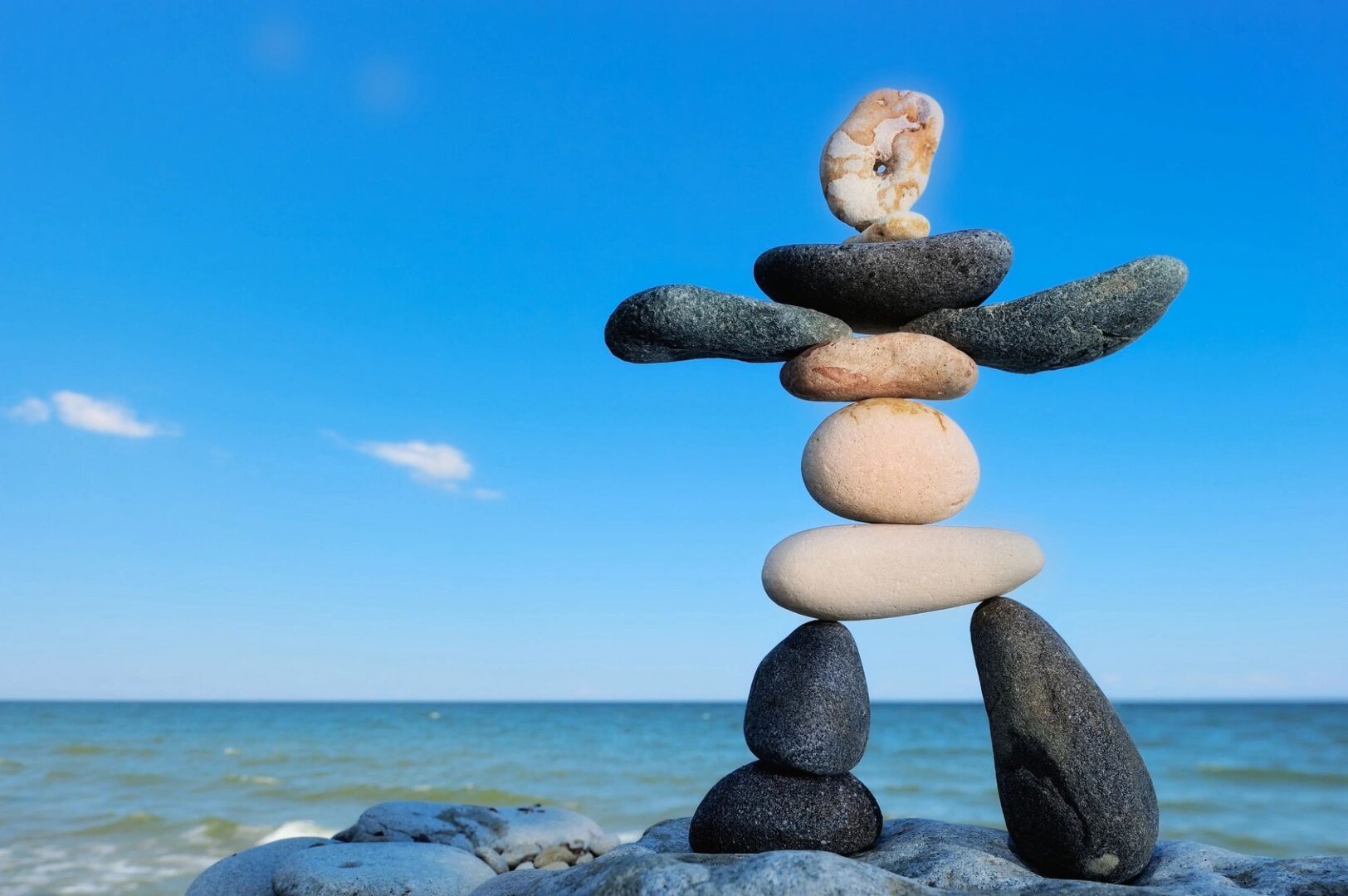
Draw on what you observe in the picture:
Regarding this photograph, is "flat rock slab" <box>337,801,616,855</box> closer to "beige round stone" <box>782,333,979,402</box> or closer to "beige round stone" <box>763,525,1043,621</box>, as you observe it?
"beige round stone" <box>763,525,1043,621</box>

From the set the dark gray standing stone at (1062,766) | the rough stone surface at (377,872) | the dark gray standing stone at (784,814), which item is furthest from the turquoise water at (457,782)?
the dark gray standing stone at (1062,766)

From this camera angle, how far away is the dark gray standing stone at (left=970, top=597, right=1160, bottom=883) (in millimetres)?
4777

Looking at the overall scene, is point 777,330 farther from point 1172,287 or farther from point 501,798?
point 501,798

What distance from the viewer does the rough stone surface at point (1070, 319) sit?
5.17m

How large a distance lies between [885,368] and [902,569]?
103 cm

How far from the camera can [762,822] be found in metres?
4.87

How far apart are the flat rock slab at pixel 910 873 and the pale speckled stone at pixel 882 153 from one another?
130 inches

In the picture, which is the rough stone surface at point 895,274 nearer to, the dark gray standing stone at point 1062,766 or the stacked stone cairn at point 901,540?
the stacked stone cairn at point 901,540

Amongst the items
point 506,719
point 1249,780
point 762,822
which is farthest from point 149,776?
point 506,719

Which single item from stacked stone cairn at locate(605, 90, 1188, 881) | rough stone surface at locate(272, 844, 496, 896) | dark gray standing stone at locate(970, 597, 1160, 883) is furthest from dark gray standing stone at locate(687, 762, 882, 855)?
rough stone surface at locate(272, 844, 496, 896)

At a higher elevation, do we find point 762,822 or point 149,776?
point 762,822

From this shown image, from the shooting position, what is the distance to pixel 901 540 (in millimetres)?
5070

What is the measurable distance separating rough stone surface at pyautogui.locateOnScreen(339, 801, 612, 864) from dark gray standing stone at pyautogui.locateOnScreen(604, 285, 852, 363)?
14.1 feet

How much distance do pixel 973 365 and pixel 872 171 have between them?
1267 millimetres
